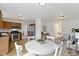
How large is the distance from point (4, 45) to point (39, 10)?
0.84 m

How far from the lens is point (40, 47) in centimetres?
209

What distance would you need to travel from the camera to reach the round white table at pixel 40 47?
2047 mm

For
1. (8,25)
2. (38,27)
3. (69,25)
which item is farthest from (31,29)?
(69,25)

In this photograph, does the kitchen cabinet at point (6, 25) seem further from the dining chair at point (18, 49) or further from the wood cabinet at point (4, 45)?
the dining chair at point (18, 49)

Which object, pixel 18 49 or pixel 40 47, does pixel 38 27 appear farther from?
pixel 18 49

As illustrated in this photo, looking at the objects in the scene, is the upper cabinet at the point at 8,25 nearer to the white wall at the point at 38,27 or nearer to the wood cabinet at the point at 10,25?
the wood cabinet at the point at 10,25

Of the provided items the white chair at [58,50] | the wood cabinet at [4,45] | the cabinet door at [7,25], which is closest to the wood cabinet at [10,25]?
the cabinet door at [7,25]

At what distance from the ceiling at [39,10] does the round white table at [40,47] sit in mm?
411

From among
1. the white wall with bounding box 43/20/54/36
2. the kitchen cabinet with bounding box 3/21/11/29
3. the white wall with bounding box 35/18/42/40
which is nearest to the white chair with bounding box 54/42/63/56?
the white wall with bounding box 43/20/54/36

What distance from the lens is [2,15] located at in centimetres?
202

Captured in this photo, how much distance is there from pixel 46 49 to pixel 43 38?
0.20 metres

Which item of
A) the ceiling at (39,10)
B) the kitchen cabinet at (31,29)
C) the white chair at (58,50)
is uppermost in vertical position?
the ceiling at (39,10)

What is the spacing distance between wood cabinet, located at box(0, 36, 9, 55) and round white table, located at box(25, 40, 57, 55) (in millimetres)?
337

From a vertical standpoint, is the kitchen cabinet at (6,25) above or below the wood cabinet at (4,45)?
above
